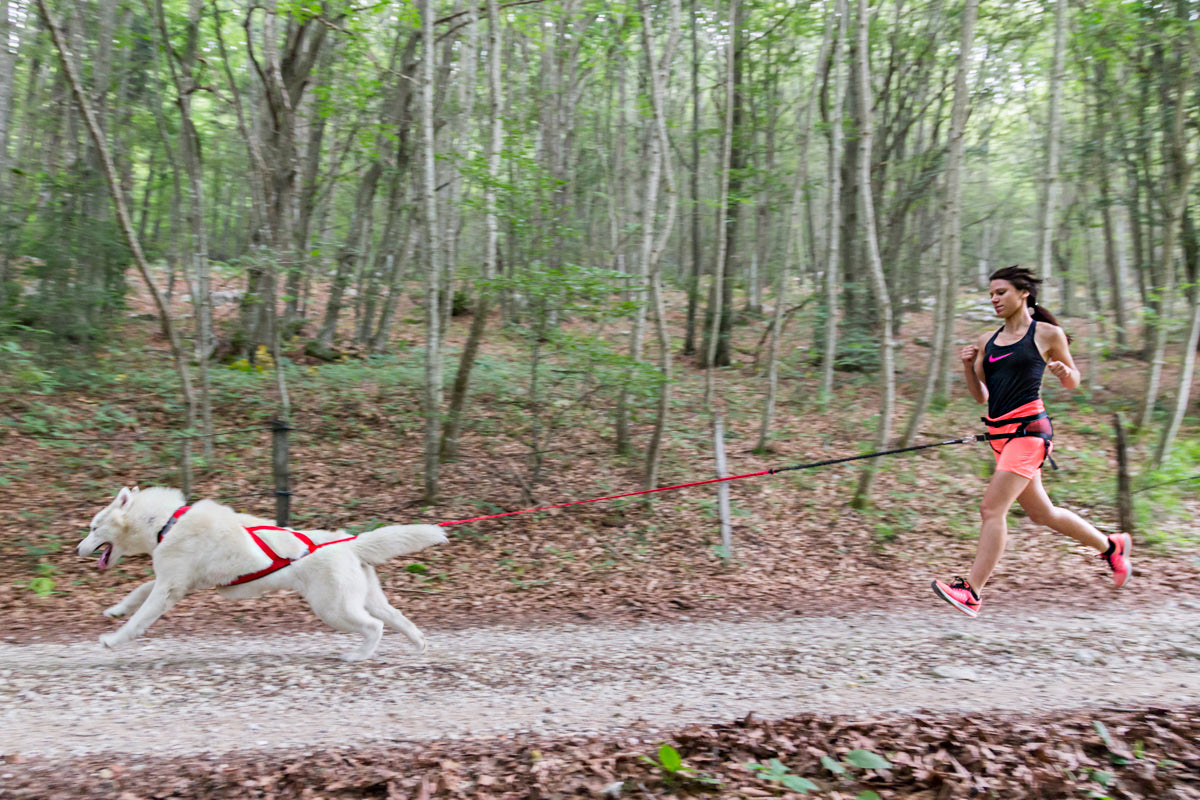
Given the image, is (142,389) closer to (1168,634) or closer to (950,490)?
(950,490)

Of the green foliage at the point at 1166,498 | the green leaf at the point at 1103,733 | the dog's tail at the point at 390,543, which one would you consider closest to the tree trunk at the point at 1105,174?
the green foliage at the point at 1166,498

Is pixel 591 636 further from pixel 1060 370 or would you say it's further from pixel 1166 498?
A: pixel 1166 498

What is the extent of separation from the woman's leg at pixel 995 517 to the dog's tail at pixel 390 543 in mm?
3893

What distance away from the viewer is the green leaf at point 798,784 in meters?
3.14

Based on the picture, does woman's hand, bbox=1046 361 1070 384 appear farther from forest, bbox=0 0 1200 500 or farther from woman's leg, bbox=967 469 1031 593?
forest, bbox=0 0 1200 500

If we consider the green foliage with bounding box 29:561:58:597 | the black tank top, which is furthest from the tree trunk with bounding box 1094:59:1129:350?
the green foliage with bounding box 29:561:58:597

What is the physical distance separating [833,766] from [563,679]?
6.16 feet

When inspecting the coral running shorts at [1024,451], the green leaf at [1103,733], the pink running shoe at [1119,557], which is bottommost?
the green leaf at [1103,733]

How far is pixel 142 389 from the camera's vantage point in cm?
1120

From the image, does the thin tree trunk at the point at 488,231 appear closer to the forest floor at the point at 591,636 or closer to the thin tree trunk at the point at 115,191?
the forest floor at the point at 591,636

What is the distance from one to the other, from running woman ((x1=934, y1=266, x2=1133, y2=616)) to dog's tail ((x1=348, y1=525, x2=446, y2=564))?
3.65 meters

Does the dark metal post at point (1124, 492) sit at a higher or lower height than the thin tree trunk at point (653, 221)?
lower

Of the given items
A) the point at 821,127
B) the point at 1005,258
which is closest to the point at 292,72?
the point at 821,127

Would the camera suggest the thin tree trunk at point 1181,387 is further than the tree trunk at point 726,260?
No
